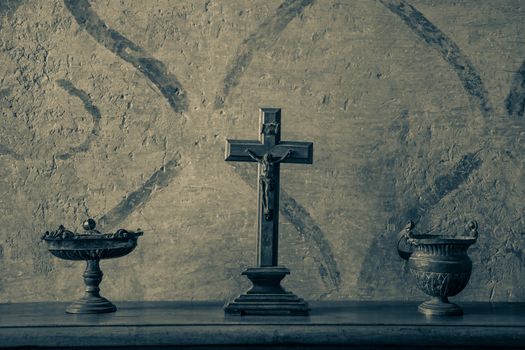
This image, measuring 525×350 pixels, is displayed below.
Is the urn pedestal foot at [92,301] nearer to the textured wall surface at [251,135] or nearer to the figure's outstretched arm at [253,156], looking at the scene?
the textured wall surface at [251,135]

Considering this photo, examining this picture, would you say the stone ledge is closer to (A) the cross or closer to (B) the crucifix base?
(B) the crucifix base

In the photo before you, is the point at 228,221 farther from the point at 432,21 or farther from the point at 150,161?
the point at 432,21

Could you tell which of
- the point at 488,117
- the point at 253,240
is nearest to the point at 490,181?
the point at 488,117

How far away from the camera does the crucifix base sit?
2055mm

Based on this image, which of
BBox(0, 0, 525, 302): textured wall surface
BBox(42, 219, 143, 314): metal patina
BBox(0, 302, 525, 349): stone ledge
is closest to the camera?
BBox(0, 302, 525, 349): stone ledge

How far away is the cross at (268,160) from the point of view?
2170 millimetres

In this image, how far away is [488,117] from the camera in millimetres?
2504

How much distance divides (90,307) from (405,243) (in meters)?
1.02

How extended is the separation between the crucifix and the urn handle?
1.22 ft

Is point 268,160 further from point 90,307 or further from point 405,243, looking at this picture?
point 90,307

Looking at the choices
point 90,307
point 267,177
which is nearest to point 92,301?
point 90,307

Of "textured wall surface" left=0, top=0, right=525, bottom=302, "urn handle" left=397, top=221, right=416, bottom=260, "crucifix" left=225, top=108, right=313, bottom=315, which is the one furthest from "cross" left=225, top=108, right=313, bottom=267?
"urn handle" left=397, top=221, right=416, bottom=260

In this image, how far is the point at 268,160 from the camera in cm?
218

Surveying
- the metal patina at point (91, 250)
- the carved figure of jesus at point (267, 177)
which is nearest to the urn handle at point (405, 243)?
the carved figure of jesus at point (267, 177)
